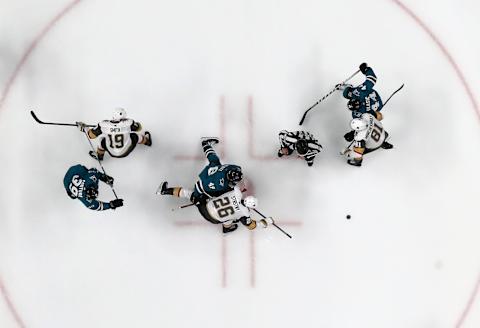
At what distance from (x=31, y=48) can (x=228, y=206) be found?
2.80 m

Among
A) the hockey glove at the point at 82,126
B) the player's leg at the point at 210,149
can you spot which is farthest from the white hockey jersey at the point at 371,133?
the hockey glove at the point at 82,126

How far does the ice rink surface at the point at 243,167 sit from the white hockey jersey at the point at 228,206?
24.3 inches

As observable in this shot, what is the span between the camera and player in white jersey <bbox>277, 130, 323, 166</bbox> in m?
4.79

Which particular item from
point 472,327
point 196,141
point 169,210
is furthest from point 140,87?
point 472,327

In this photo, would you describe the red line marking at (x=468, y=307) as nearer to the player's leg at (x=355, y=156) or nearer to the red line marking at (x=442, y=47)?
the player's leg at (x=355, y=156)

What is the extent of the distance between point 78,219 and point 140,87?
1542 millimetres

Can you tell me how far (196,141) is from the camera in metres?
5.29

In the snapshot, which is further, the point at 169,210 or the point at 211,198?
the point at 169,210

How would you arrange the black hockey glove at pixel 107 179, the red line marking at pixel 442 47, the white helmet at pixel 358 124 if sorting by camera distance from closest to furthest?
the white helmet at pixel 358 124 → the black hockey glove at pixel 107 179 → the red line marking at pixel 442 47

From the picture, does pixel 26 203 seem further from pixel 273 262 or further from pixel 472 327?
pixel 472 327

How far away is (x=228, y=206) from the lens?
14.9 ft

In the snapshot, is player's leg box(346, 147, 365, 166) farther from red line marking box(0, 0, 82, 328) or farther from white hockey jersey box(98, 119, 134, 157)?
red line marking box(0, 0, 82, 328)

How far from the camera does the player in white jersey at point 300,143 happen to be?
15.7ft

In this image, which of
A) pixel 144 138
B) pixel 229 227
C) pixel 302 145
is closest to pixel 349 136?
pixel 302 145
